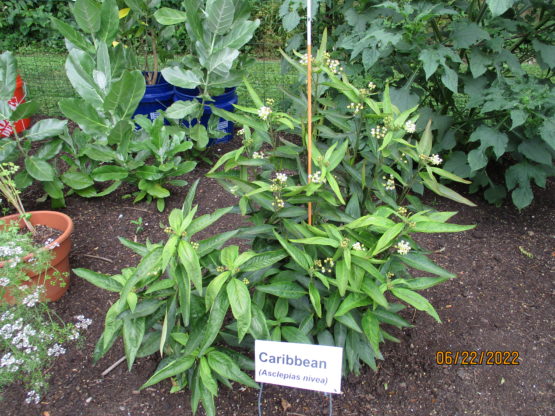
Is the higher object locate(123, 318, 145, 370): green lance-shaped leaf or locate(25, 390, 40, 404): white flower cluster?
locate(123, 318, 145, 370): green lance-shaped leaf

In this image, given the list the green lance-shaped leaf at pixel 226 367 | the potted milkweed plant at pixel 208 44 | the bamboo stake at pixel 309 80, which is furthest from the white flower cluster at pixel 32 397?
the potted milkweed plant at pixel 208 44

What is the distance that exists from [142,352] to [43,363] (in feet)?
1.78

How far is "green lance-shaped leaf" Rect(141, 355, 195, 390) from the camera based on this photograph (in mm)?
1549

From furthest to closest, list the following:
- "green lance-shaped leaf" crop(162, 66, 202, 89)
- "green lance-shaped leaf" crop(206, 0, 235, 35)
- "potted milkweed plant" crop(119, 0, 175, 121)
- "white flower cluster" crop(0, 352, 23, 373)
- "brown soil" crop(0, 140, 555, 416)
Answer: "potted milkweed plant" crop(119, 0, 175, 121) → "green lance-shaped leaf" crop(162, 66, 202, 89) → "green lance-shaped leaf" crop(206, 0, 235, 35) → "brown soil" crop(0, 140, 555, 416) → "white flower cluster" crop(0, 352, 23, 373)

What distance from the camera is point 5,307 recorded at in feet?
6.37

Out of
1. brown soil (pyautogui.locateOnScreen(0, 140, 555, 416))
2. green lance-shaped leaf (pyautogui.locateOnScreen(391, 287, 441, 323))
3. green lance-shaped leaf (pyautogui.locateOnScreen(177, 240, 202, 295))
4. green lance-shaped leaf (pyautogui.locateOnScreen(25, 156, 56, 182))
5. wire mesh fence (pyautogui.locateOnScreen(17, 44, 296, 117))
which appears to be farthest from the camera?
wire mesh fence (pyautogui.locateOnScreen(17, 44, 296, 117))

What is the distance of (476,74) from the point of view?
8.54ft

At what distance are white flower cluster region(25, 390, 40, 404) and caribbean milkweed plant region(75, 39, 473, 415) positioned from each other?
347 millimetres

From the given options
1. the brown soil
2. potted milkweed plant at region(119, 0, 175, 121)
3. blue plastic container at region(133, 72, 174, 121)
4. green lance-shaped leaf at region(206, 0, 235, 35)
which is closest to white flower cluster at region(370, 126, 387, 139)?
the brown soil

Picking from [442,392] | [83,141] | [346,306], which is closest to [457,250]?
[442,392]

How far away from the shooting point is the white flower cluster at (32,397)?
1731mm

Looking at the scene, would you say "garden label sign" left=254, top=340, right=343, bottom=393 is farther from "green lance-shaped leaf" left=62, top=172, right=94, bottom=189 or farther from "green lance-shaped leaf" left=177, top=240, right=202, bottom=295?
"green lance-shaped leaf" left=62, top=172, right=94, bottom=189

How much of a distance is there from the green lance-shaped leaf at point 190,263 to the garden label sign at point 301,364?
1.11ft
